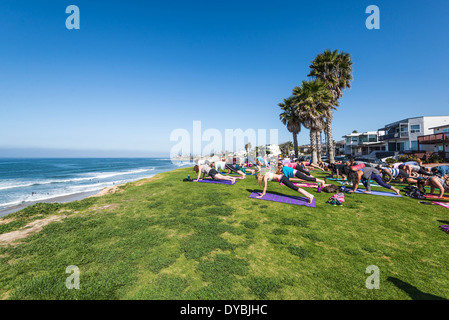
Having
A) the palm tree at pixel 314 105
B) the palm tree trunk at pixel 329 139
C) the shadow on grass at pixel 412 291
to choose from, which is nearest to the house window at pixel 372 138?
the palm tree trunk at pixel 329 139

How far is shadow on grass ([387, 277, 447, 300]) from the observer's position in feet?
9.11

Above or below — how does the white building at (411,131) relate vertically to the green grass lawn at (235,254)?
above

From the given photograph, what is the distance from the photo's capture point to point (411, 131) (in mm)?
35281

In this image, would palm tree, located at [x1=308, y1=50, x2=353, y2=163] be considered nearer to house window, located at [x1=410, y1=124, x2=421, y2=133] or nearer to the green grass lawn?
the green grass lawn

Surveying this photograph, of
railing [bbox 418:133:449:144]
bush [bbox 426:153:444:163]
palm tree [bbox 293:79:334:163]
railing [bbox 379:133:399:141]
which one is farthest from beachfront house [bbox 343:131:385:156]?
palm tree [bbox 293:79:334:163]

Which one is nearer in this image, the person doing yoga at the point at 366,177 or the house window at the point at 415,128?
the person doing yoga at the point at 366,177

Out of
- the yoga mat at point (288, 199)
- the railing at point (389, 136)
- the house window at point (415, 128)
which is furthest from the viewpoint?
the railing at point (389, 136)

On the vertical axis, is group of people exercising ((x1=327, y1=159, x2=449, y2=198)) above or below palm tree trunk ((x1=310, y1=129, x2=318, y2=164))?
below

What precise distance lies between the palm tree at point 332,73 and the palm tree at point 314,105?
3.98ft

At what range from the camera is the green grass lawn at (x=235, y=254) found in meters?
2.98

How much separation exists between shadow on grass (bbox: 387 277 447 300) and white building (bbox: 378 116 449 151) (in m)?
42.8

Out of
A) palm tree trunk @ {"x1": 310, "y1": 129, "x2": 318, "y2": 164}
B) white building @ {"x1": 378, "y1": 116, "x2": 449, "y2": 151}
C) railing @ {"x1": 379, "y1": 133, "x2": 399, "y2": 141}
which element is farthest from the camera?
railing @ {"x1": 379, "y1": 133, "x2": 399, "y2": 141}

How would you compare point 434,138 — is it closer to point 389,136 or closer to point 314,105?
point 389,136

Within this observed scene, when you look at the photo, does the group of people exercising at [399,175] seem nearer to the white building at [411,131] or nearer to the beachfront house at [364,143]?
the white building at [411,131]
